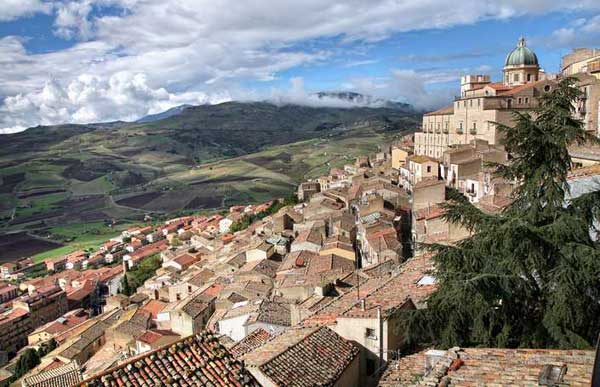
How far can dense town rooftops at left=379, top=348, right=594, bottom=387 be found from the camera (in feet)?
25.2

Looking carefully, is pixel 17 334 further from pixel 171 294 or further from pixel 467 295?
pixel 467 295

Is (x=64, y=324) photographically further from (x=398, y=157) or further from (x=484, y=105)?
(x=484, y=105)

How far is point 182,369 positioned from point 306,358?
3927 millimetres

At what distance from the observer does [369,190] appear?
4366cm

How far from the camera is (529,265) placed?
10.4 meters

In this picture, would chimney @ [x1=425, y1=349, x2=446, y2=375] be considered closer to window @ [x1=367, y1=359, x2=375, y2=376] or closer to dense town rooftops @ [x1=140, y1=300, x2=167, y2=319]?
window @ [x1=367, y1=359, x2=375, y2=376]

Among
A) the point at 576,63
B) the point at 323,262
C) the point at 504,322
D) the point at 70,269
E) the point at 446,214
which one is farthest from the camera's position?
the point at 70,269

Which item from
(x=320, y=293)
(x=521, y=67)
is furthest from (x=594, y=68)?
(x=320, y=293)

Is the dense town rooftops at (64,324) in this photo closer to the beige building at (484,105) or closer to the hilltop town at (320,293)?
the hilltop town at (320,293)

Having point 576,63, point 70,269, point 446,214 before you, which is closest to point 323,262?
point 446,214

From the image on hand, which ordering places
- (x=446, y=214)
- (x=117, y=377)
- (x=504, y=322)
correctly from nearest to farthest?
(x=117, y=377), (x=504, y=322), (x=446, y=214)

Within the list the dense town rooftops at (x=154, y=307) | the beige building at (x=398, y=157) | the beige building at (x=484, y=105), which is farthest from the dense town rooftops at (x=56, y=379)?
the beige building at (x=398, y=157)

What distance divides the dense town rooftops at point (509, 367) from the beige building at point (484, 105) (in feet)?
124

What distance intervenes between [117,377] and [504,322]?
789 centimetres
